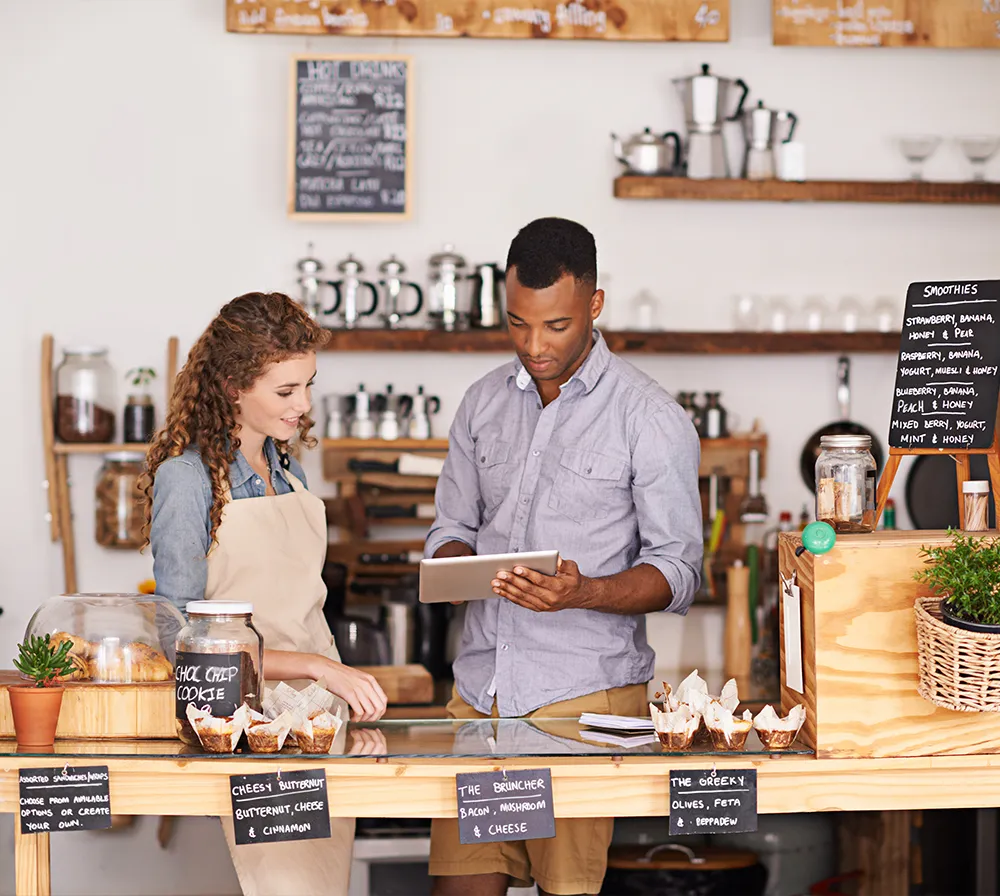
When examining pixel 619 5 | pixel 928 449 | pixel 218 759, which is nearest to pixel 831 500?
pixel 928 449

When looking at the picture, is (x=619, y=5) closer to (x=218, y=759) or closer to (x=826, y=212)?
(x=826, y=212)

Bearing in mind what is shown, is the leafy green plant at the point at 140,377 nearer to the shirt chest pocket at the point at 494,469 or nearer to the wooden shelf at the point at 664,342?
the wooden shelf at the point at 664,342

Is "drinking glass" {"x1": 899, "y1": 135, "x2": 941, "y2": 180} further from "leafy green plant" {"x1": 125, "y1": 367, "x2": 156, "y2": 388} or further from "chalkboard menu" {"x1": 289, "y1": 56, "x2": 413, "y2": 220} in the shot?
"leafy green plant" {"x1": 125, "y1": 367, "x2": 156, "y2": 388}

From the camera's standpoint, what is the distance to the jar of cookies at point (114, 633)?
1.96 m

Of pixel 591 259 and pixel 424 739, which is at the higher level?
pixel 591 259

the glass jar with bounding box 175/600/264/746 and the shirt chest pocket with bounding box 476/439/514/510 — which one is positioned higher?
the shirt chest pocket with bounding box 476/439/514/510

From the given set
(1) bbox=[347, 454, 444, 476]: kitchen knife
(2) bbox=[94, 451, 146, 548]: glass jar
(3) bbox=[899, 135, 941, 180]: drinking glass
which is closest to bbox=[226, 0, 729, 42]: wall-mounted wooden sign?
(3) bbox=[899, 135, 941, 180]: drinking glass

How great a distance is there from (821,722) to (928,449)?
0.50m

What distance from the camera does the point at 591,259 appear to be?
2352 millimetres

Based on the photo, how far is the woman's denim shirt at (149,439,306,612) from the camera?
85.0 inches

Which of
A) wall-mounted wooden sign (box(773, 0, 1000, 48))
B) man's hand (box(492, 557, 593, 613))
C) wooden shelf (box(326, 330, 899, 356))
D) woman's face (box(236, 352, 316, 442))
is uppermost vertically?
wall-mounted wooden sign (box(773, 0, 1000, 48))

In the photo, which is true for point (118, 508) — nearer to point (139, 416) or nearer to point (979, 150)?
point (139, 416)

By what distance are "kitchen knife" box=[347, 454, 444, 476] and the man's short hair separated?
1.76 m

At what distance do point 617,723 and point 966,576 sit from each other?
596 millimetres
